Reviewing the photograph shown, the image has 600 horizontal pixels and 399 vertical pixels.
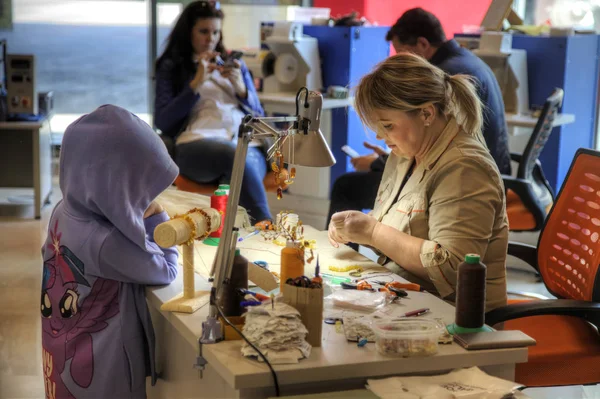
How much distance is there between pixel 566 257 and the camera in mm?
2619

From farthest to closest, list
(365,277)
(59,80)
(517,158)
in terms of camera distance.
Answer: (59,80)
(517,158)
(365,277)

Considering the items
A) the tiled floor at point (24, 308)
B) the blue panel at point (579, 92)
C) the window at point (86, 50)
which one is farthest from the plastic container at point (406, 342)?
the window at point (86, 50)

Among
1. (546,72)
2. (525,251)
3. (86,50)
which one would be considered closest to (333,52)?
(546,72)

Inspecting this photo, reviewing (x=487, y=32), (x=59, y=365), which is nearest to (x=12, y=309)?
(x=59, y=365)

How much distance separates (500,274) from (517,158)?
225 centimetres

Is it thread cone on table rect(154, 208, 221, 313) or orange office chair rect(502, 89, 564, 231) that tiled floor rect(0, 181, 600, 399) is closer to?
orange office chair rect(502, 89, 564, 231)

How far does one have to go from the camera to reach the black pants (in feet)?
13.8

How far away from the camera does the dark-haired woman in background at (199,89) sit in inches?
174

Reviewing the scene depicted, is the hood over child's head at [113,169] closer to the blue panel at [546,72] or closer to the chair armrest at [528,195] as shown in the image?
the chair armrest at [528,195]

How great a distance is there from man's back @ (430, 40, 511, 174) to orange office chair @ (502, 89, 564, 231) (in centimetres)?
19

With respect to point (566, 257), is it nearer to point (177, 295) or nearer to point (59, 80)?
point (177, 295)

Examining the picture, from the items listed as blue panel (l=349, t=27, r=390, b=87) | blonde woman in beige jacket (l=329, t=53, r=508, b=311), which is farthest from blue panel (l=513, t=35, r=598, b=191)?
blonde woman in beige jacket (l=329, t=53, r=508, b=311)

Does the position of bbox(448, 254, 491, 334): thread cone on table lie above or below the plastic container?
above

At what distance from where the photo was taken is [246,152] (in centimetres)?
175
